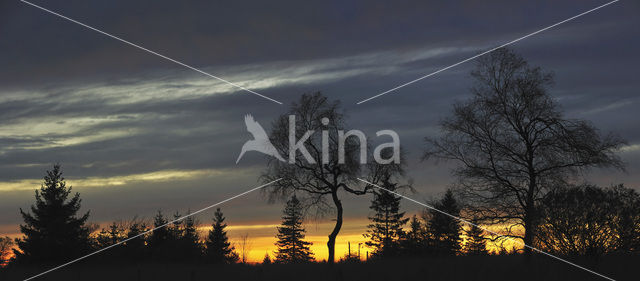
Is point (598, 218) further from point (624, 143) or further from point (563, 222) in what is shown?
point (624, 143)

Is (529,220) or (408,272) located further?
(408,272)

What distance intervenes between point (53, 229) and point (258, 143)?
3442 centimetres

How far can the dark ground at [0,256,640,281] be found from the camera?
93.3ft

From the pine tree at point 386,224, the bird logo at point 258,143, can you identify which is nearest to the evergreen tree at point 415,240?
the pine tree at point 386,224

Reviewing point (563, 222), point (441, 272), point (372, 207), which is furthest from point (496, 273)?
point (372, 207)

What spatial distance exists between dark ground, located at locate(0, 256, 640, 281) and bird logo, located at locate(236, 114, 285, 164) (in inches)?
286

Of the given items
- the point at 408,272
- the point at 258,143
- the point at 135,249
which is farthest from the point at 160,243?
the point at 408,272

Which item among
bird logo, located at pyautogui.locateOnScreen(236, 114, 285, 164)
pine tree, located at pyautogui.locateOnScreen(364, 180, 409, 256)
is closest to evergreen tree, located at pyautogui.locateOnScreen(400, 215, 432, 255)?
pine tree, located at pyautogui.locateOnScreen(364, 180, 409, 256)

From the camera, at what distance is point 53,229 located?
62.6 meters

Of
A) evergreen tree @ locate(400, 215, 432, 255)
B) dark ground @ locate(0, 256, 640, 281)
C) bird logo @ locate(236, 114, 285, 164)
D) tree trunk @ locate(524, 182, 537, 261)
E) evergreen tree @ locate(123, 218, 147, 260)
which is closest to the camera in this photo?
dark ground @ locate(0, 256, 640, 281)

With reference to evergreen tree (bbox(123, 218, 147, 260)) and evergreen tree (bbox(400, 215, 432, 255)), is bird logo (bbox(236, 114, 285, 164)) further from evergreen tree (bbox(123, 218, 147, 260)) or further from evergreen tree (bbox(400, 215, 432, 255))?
evergreen tree (bbox(400, 215, 432, 255))

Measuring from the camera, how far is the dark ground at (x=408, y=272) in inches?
1120

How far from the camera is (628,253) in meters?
31.0

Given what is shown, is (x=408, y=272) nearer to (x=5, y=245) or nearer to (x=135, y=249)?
(x=135, y=249)
